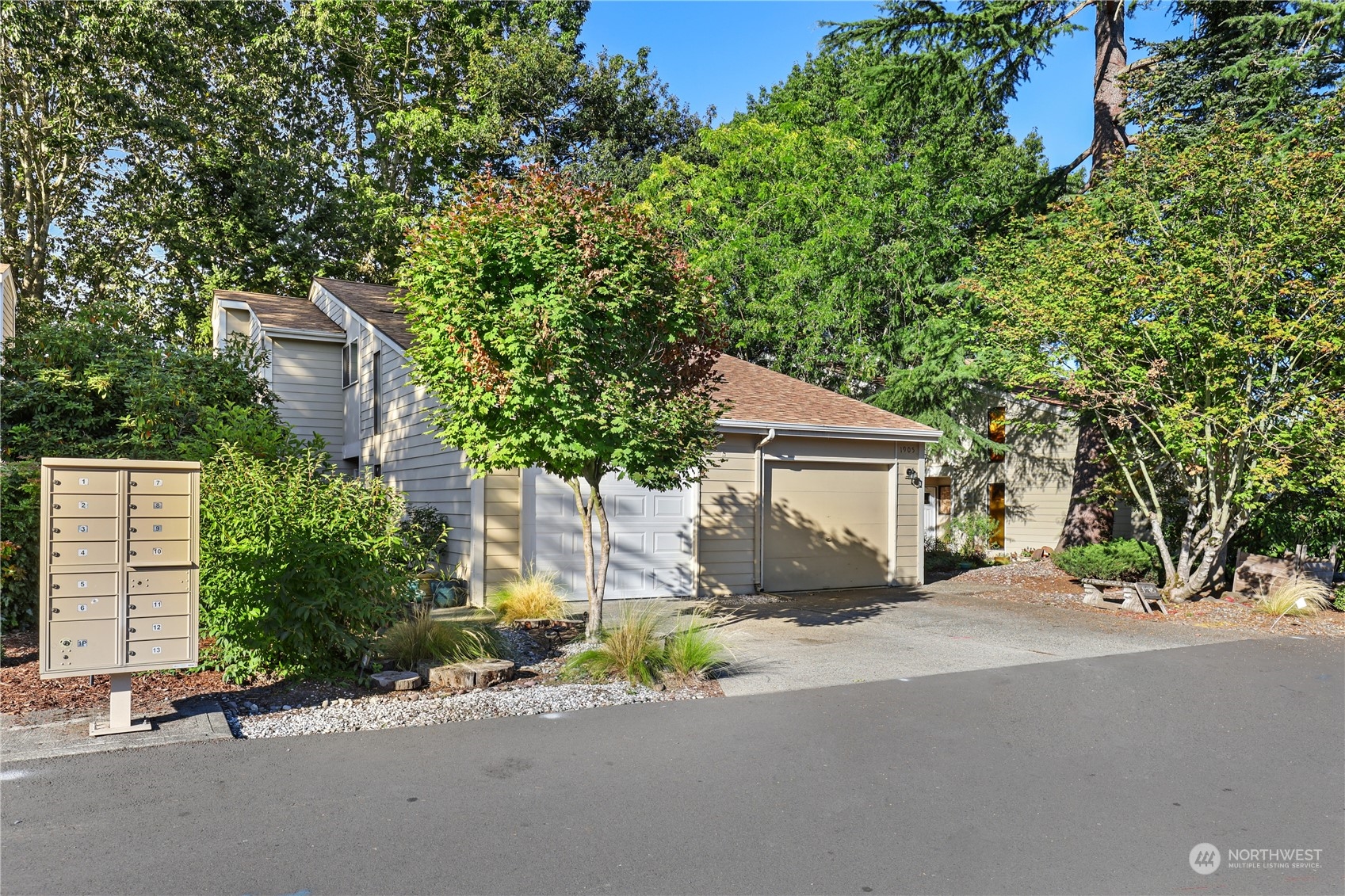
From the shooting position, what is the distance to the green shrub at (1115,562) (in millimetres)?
14203

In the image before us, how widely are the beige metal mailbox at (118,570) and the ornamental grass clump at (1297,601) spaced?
42.7 ft

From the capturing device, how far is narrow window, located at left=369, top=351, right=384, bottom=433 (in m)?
15.1

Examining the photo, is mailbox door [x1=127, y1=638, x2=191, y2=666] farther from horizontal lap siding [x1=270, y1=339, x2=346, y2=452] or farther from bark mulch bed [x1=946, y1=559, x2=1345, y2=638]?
horizontal lap siding [x1=270, y1=339, x2=346, y2=452]

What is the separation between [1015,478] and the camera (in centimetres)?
2294

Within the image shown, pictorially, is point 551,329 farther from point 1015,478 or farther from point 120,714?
point 1015,478

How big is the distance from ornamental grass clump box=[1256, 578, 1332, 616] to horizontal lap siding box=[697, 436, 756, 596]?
7.19 meters

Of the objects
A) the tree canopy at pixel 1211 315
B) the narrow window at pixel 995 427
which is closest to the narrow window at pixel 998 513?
the narrow window at pixel 995 427

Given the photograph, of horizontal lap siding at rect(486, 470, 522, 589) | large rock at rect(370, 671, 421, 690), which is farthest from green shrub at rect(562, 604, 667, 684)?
horizontal lap siding at rect(486, 470, 522, 589)

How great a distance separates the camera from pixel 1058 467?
22656 mm

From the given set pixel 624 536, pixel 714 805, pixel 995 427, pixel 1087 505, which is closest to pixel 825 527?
pixel 624 536

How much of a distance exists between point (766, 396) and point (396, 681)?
31.2ft

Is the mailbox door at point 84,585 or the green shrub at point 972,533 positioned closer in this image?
the mailbox door at point 84,585

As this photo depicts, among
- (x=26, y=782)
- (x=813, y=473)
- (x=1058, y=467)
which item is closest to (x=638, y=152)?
(x=1058, y=467)

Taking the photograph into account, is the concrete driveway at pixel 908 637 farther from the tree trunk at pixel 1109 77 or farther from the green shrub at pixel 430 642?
the tree trunk at pixel 1109 77
